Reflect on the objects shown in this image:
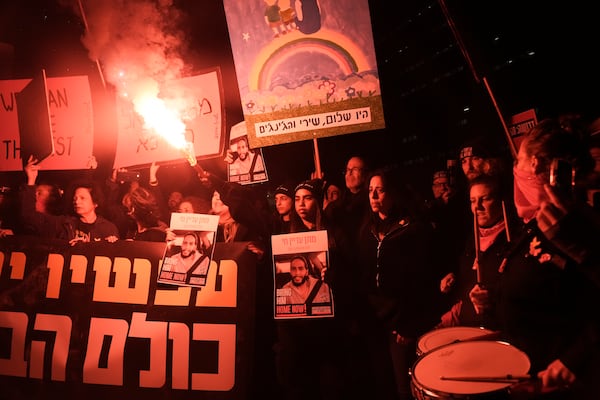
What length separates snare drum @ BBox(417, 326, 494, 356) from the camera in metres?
2.63

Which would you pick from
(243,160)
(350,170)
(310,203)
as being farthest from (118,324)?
(350,170)

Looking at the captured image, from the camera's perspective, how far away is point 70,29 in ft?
15.6

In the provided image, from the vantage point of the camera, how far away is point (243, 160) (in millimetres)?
4207

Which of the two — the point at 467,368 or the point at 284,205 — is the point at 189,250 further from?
the point at 467,368

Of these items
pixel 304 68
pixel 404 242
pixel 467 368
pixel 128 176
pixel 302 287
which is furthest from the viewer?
pixel 128 176

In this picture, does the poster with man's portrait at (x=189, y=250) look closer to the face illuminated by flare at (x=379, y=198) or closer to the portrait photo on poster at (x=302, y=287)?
the portrait photo on poster at (x=302, y=287)

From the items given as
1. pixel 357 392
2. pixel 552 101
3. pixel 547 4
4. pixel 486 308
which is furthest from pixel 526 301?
pixel 547 4

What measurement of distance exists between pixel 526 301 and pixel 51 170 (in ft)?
15.4

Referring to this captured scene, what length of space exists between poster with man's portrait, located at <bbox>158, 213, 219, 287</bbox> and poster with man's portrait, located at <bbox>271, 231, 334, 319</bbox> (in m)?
0.70

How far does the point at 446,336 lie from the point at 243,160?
247cm

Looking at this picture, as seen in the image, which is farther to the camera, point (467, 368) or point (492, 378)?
point (467, 368)

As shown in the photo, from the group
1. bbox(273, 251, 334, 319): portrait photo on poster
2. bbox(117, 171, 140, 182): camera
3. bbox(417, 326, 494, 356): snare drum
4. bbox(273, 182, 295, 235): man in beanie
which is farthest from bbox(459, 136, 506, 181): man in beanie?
bbox(117, 171, 140, 182): camera

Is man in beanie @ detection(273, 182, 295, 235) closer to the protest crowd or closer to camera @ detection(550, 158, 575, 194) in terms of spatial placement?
the protest crowd

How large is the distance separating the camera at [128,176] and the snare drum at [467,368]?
333cm
